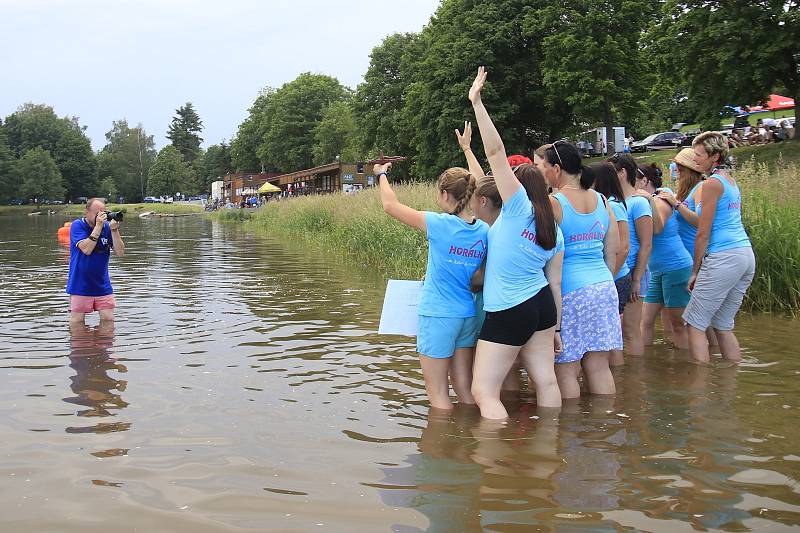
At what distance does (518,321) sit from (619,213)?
6.83 ft

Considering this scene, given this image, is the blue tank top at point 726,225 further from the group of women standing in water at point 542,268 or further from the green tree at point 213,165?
the green tree at point 213,165

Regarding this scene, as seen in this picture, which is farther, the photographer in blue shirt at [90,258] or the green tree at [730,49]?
the green tree at [730,49]

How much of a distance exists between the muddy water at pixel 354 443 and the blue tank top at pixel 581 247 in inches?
39.2

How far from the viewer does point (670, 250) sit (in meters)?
7.41

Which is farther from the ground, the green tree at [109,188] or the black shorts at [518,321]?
the green tree at [109,188]

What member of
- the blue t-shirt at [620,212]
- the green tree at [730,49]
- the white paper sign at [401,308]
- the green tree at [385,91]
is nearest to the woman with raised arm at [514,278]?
the white paper sign at [401,308]

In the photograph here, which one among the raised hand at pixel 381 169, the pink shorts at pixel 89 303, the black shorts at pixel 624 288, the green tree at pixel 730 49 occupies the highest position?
the green tree at pixel 730 49

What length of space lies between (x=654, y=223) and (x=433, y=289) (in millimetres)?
3013

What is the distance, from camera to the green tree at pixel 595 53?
4247cm

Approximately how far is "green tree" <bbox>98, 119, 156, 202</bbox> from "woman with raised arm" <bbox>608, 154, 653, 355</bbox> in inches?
5527

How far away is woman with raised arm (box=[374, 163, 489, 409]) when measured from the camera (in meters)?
5.18

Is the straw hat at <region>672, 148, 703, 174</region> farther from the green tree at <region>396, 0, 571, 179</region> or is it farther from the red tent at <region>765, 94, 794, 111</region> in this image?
the red tent at <region>765, 94, 794, 111</region>

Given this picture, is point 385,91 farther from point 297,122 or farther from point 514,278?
point 514,278

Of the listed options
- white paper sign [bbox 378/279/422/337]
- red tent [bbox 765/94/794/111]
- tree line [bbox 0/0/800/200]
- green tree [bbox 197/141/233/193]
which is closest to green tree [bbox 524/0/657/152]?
tree line [bbox 0/0/800/200]
